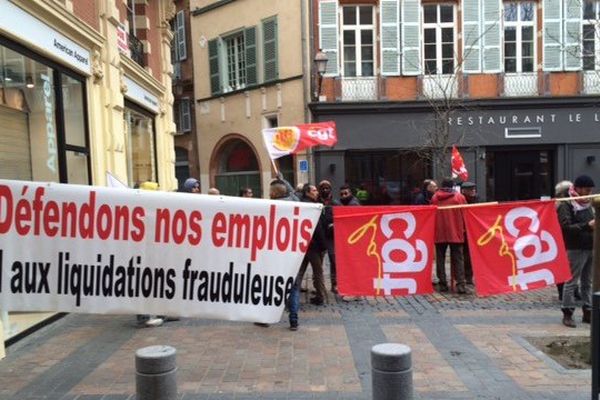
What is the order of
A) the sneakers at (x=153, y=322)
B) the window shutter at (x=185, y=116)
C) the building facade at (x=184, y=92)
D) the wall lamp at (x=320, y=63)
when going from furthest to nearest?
the window shutter at (x=185, y=116)
the building facade at (x=184, y=92)
the wall lamp at (x=320, y=63)
the sneakers at (x=153, y=322)

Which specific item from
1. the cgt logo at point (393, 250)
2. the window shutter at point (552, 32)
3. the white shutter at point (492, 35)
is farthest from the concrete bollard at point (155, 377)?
the window shutter at point (552, 32)

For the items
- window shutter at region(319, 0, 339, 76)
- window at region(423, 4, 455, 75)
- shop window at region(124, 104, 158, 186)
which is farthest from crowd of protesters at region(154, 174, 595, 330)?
window at region(423, 4, 455, 75)

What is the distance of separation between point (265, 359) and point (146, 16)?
10.3 meters

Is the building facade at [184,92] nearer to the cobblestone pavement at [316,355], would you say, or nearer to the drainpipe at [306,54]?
the drainpipe at [306,54]

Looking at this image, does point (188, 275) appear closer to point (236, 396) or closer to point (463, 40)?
point (236, 396)

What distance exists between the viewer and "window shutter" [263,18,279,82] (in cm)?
2134

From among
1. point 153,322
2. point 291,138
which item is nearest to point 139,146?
point 291,138

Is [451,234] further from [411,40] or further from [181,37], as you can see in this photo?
[181,37]

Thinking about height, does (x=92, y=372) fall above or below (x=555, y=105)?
below

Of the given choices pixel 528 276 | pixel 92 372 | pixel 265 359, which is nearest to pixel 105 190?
pixel 92 372

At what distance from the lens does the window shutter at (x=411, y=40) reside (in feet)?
65.6

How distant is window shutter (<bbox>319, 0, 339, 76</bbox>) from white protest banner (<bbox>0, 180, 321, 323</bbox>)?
1574 centimetres

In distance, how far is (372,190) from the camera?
20562mm

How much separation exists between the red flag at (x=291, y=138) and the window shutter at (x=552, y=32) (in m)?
11.2
